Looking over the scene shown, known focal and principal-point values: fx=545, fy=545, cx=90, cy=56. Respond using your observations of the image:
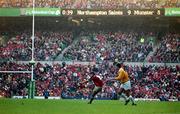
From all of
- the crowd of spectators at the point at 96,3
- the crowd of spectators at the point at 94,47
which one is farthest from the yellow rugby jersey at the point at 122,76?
the crowd of spectators at the point at 96,3

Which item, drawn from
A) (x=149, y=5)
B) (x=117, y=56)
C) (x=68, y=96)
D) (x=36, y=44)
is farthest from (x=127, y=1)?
(x=68, y=96)

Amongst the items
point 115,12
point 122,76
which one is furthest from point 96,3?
point 122,76

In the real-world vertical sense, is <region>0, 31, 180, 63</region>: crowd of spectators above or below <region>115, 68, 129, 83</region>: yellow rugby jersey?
below

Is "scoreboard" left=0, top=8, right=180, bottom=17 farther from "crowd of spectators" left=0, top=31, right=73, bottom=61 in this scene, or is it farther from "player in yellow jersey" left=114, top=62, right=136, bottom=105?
"player in yellow jersey" left=114, top=62, right=136, bottom=105

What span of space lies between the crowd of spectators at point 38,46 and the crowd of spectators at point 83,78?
5.41ft

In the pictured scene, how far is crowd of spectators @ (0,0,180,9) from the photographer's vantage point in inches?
1501

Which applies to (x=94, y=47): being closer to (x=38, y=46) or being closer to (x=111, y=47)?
(x=111, y=47)

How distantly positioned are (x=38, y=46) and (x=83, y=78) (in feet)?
19.3

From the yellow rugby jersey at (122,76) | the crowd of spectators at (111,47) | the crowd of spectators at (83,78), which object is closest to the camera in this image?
the yellow rugby jersey at (122,76)

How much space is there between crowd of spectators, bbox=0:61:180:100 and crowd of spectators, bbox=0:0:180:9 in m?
5.22

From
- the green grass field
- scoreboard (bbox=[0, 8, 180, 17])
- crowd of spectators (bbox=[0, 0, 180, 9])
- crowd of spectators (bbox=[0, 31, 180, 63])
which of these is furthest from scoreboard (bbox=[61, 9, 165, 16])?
the green grass field

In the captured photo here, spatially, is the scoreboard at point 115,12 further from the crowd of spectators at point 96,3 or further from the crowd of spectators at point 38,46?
the crowd of spectators at point 38,46

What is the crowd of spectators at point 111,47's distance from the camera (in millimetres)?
36688

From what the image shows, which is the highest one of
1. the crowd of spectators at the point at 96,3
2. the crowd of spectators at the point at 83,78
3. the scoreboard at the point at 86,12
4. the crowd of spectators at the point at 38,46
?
the crowd of spectators at the point at 96,3
